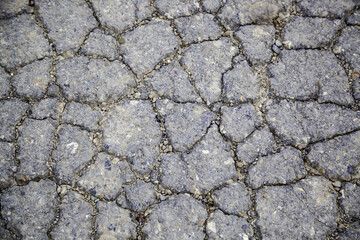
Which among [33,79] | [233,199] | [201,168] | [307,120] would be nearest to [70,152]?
[33,79]

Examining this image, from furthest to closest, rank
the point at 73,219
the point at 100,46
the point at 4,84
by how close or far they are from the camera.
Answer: the point at 100,46 → the point at 4,84 → the point at 73,219

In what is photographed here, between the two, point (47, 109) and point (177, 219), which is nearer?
point (177, 219)

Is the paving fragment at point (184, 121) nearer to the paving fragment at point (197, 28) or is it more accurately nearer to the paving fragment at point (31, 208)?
the paving fragment at point (197, 28)

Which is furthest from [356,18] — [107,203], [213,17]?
[107,203]

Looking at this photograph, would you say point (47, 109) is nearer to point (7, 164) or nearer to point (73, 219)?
point (7, 164)

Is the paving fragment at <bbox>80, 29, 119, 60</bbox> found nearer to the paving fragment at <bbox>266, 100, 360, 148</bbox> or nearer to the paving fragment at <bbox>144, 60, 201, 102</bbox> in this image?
the paving fragment at <bbox>144, 60, 201, 102</bbox>

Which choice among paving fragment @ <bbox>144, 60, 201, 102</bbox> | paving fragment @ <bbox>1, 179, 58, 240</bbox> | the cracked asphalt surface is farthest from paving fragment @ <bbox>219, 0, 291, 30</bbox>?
paving fragment @ <bbox>1, 179, 58, 240</bbox>
